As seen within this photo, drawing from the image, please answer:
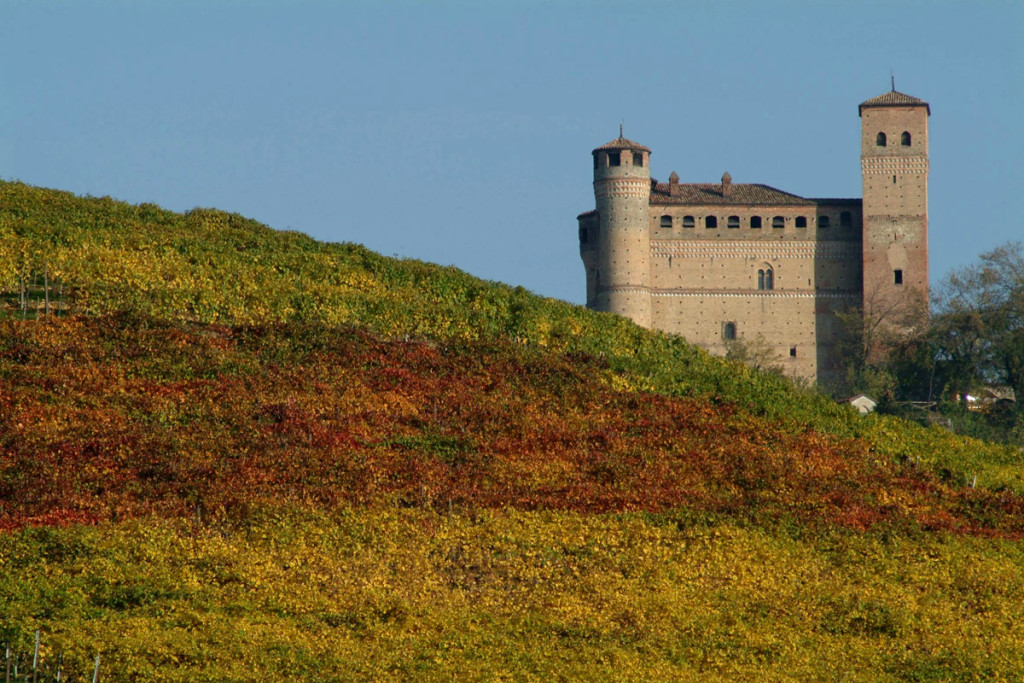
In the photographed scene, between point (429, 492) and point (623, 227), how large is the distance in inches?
2807

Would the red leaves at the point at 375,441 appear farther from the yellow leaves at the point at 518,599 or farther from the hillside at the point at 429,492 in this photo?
the yellow leaves at the point at 518,599

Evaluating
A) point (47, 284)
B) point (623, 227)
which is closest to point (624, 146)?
point (623, 227)

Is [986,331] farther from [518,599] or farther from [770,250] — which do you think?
[518,599]

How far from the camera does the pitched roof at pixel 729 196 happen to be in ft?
319

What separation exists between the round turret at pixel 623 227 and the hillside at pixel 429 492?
57.8 meters

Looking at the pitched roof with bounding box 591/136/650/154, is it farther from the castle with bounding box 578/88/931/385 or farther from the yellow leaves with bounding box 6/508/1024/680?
the yellow leaves with bounding box 6/508/1024/680

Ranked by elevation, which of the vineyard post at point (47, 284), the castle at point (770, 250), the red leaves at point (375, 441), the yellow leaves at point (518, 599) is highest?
the castle at point (770, 250)

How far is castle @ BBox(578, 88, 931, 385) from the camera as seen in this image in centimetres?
9419

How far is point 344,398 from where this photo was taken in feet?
92.1

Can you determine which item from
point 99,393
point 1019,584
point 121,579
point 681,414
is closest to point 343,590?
point 121,579

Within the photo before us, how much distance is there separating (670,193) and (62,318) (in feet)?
233

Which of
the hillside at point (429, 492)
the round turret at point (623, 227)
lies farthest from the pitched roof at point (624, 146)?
the hillside at point (429, 492)

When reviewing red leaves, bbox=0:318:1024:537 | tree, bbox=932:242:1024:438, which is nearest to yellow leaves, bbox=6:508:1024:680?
red leaves, bbox=0:318:1024:537

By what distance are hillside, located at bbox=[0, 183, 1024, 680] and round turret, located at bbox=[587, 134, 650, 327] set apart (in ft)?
190
